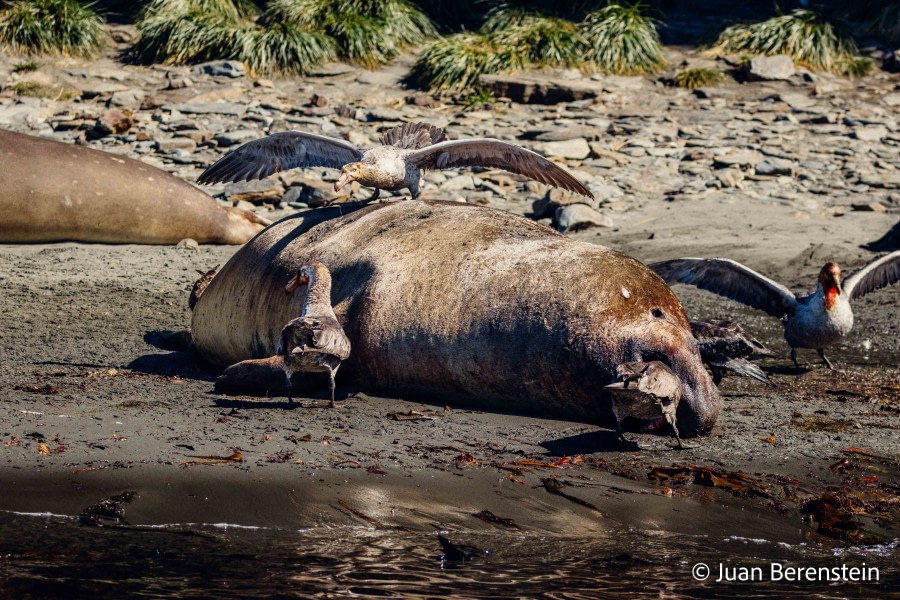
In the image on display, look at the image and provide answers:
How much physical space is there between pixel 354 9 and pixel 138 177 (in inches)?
314

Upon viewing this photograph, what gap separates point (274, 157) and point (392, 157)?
95cm

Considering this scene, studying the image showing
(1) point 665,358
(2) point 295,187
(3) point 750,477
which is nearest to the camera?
(3) point 750,477

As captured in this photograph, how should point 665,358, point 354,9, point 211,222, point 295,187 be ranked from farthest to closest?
1. point 354,9
2. point 295,187
3. point 211,222
4. point 665,358

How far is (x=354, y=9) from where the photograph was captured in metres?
17.5

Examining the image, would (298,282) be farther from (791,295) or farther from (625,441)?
(791,295)

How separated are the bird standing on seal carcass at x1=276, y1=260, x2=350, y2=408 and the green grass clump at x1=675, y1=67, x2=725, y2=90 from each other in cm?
1103

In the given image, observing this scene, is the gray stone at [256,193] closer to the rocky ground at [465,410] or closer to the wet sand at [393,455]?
the rocky ground at [465,410]

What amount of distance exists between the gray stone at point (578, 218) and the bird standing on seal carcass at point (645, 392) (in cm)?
559

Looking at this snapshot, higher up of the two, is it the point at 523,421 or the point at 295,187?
the point at 295,187

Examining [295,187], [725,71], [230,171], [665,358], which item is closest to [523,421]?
[665,358]

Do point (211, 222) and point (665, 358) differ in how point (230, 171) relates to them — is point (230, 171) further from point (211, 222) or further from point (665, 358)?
point (665, 358)

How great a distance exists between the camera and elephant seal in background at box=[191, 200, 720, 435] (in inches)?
203

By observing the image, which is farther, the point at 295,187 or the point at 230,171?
the point at 295,187

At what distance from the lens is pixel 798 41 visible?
655 inches
